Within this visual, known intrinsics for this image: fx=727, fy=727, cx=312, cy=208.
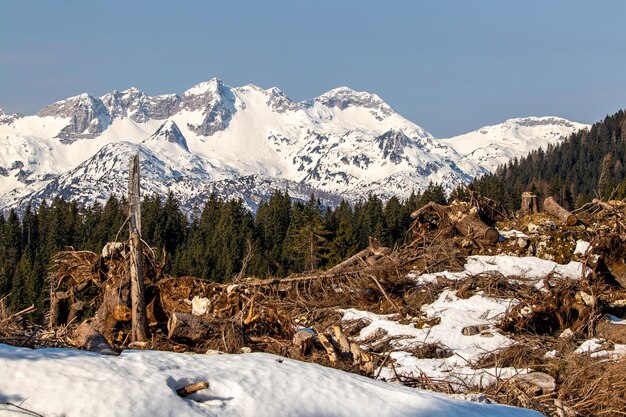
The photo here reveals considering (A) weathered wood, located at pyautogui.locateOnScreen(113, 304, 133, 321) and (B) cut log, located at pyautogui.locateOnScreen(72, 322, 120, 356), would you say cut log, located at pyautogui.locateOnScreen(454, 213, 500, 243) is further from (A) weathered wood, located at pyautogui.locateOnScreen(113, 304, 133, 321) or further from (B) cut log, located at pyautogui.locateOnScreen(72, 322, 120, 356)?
(B) cut log, located at pyautogui.locateOnScreen(72, 322, 120, 356)

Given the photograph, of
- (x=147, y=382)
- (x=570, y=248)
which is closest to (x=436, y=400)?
(x=147, y=382)

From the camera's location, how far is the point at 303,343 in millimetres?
10820

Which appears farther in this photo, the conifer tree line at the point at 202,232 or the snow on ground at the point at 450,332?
the conifer tree line at the point at 202,232

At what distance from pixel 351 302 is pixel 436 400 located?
11.1 meters

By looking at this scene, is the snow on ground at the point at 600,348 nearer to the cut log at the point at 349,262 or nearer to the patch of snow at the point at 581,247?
the patch of snow at the point at 581,247

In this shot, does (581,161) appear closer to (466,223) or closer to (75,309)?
(466,223)

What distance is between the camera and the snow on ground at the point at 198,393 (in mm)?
6438

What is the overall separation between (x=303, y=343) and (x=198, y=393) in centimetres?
375

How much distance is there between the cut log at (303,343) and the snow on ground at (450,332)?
2164mm

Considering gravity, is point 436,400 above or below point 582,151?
below

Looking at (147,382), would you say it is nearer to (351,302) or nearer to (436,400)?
(436,400)

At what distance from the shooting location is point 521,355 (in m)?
14.1

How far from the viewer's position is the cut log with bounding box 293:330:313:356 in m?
10.8

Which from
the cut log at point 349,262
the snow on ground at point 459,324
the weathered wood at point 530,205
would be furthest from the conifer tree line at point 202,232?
the snow on ground at point 459,324
